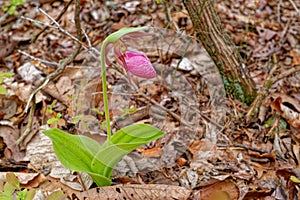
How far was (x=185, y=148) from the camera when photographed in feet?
6.47

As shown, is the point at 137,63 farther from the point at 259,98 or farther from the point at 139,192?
the point at 259,98

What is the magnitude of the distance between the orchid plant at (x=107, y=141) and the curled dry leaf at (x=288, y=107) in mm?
893

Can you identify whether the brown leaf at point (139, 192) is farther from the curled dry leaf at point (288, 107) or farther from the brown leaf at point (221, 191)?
the curled dry leaf at point (288, 107)

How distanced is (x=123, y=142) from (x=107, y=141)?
0.06 metres

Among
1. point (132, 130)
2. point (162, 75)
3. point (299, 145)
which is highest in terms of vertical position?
point (132, 130)

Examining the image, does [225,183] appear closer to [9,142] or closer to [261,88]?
[261,88]

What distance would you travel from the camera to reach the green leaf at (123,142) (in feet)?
4.92

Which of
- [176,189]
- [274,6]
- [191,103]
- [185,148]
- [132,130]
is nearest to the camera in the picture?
[132,130]

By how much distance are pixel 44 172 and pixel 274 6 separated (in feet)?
7.33

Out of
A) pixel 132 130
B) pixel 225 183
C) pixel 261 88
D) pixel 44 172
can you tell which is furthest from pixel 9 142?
pixel 261 88

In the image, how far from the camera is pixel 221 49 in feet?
7.08

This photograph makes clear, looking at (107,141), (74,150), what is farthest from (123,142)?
(74,150)

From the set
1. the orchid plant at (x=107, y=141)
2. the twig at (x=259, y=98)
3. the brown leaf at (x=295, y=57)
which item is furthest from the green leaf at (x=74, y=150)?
the brown leaf at (x=295, y=57)

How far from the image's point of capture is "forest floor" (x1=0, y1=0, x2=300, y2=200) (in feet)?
5.78
